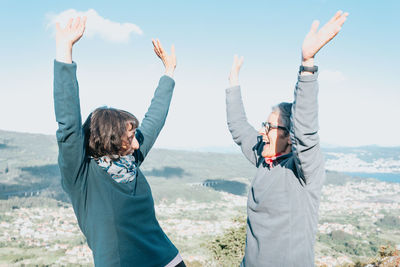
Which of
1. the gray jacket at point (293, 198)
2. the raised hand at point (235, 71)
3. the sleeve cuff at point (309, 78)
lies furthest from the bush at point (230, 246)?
the sleeve cuff at point (309, 78)

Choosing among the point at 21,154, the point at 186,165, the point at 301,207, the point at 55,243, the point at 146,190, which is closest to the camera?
the point at 301,207

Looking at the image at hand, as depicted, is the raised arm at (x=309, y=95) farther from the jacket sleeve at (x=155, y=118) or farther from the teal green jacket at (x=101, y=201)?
the jacket sleeve at (x=155, y=118)

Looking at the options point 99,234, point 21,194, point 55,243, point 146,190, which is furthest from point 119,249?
point 21,194

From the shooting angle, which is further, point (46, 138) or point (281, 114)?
point (46, 138)

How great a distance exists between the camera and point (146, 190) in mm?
1545

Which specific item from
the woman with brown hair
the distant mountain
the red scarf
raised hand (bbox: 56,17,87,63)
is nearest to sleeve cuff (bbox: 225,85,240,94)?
the red scarf

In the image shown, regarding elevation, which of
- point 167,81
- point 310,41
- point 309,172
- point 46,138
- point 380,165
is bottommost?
point 380,165

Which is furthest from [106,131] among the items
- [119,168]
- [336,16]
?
[336,16]

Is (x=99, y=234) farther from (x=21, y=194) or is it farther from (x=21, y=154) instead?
(x=21, y=154)

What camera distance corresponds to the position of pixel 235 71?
7.12 feet

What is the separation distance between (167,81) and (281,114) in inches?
30.4

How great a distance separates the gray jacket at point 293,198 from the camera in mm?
1276

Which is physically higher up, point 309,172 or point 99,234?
point 309,172

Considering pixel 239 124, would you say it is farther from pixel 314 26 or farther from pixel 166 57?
pixel 314 26
